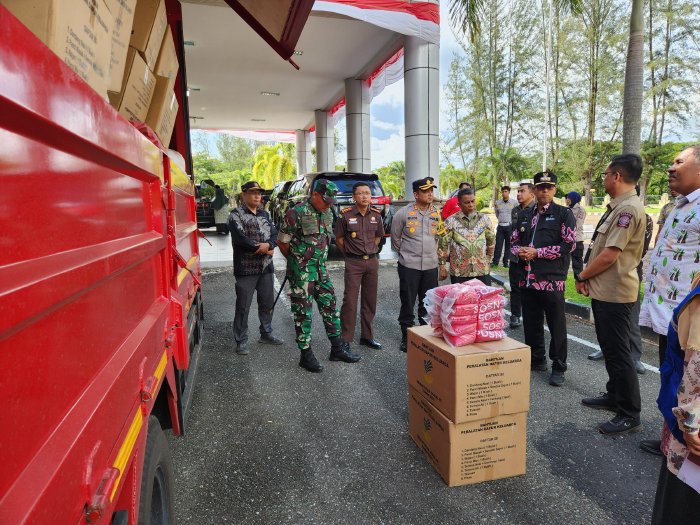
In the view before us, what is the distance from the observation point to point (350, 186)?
9.63m

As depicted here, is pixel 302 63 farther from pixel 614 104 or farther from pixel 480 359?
pixel 614 104

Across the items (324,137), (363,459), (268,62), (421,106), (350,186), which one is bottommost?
(363,459)

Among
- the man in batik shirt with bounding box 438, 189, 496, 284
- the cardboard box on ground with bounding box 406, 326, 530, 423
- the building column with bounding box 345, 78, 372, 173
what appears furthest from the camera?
the building column with bounding box 345, 78, 372, 173

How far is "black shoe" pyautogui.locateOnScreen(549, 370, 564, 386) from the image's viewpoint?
3734 mm

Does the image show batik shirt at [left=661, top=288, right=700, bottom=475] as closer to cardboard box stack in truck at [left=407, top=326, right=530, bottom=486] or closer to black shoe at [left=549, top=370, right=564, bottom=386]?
cardboard box stack in truck at [left=407, top=326, right=530, bottom=486]

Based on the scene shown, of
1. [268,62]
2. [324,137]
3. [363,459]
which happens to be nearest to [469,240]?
[363,459]

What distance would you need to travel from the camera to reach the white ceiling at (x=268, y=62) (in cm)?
1094

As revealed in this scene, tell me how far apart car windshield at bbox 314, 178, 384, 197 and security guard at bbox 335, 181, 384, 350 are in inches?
189

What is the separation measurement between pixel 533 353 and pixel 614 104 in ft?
99.3

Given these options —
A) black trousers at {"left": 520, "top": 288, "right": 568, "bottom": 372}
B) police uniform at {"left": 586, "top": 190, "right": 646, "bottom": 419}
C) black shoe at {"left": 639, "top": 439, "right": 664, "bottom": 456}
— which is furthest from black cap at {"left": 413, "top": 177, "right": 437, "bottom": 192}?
black shoe at {"left": 639, "top": 439, "right": 664, "bottom": 456}

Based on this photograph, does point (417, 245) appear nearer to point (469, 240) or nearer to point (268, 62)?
point (469, 240)

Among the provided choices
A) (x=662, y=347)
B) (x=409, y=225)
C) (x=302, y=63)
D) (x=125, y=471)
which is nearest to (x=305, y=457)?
(x=125, y=471)

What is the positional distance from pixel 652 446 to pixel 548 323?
129 centimetres

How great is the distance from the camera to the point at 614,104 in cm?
2839
